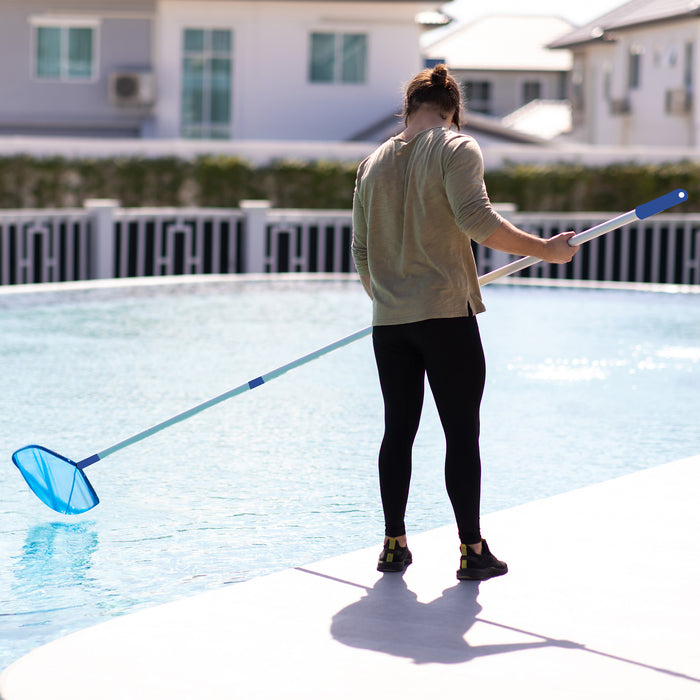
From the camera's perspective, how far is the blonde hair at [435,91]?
3717 millimetres

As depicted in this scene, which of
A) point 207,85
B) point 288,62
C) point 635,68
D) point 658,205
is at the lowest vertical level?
point 658,205

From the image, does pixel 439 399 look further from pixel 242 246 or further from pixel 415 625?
pixel 242 246

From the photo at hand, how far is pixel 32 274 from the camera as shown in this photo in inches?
483

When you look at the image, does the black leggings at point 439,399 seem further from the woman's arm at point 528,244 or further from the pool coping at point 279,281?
the pool coping at point 279,281

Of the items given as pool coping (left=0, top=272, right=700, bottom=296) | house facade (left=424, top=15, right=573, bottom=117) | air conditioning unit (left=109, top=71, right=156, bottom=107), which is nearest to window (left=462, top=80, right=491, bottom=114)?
house facade (left=424, top=15, right=573, bottom=117)

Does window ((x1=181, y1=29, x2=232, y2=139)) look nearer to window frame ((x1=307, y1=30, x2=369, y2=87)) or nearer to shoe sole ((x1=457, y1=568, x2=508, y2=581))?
window frame ((x1=307, y1=30, x2=369, y2=87))

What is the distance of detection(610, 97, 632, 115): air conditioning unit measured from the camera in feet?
110

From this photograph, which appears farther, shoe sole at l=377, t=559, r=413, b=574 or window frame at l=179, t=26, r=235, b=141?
window frame at l=179, t=26, r=235, b=141

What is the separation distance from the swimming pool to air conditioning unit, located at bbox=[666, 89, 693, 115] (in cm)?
1878

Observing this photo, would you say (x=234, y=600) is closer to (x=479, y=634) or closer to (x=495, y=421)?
(x=479, y=634)

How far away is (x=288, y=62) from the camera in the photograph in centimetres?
2588

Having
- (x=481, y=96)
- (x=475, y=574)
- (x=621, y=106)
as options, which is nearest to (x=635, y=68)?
(x=621, y=106)

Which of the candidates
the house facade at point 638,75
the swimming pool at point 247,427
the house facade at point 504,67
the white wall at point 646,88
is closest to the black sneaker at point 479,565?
the swimming pool at point 247,427

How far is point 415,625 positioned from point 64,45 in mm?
25462
